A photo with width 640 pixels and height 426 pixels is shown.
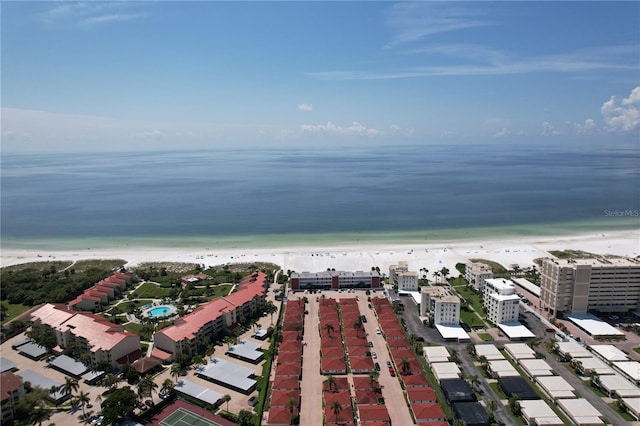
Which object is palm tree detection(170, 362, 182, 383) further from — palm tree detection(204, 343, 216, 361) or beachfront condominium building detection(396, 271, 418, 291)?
beachfront condominium building detection(396, 271, 418, 291)

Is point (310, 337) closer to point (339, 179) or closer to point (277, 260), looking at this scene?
point (277, 260)

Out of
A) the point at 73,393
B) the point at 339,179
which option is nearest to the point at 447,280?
the point at 73,393

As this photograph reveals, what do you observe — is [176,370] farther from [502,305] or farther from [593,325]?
[593,325]

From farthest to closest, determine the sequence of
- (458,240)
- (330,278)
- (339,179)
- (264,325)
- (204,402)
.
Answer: (339,179), (458,240), (330,278), (264,325), (204,402)

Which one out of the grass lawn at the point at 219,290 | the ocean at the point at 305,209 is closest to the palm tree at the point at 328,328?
the grass lawn at the point at 219,290

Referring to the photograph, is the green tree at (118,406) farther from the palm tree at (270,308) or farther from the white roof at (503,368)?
the white roof at (503,368)

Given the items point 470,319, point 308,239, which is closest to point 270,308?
point 470,319

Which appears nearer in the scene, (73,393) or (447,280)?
(73,393)
